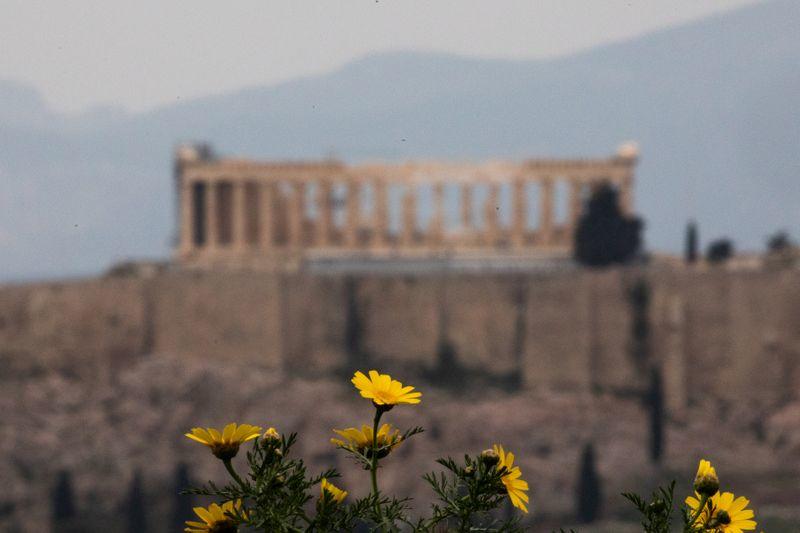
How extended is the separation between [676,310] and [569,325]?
4663 millimetres

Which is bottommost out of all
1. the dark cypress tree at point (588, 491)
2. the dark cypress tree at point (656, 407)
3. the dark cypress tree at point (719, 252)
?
the dark cypress tree at point (588, 491)

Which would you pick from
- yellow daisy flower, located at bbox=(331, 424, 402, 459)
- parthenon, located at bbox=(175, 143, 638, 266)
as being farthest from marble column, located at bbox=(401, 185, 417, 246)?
yellow daisy flower, located at bbox=(331, 424, 402, 459)

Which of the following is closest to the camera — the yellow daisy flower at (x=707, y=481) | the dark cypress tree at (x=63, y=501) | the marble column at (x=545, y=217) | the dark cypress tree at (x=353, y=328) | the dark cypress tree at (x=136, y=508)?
the yellow daisy flower at (x=707, y=481)

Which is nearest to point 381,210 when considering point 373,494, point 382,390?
point 382,390

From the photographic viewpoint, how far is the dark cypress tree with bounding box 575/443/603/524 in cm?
7281

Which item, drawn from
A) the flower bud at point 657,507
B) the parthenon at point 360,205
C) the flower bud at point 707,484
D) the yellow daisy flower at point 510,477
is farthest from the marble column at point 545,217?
the flower bud at point 657,507

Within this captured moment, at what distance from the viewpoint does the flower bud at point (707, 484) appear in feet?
21.0

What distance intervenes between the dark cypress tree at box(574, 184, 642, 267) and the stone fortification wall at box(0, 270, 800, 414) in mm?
3473

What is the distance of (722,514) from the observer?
6.54 meters

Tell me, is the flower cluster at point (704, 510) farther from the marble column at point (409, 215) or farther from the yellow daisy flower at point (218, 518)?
the marble column at point (409, 215)

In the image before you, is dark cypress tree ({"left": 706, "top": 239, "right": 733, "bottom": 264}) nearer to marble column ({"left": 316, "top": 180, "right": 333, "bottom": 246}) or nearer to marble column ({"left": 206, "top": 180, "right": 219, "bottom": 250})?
marble column ({"left": 316, "top": 180, "right": 333, "bottom": 246})

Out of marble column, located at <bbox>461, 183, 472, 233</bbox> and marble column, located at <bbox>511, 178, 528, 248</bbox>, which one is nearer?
marble column, located at <bbox>511, 178, 528, 248</bbox>

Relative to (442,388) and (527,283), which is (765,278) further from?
(442,388)

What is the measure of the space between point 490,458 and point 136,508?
237ft
